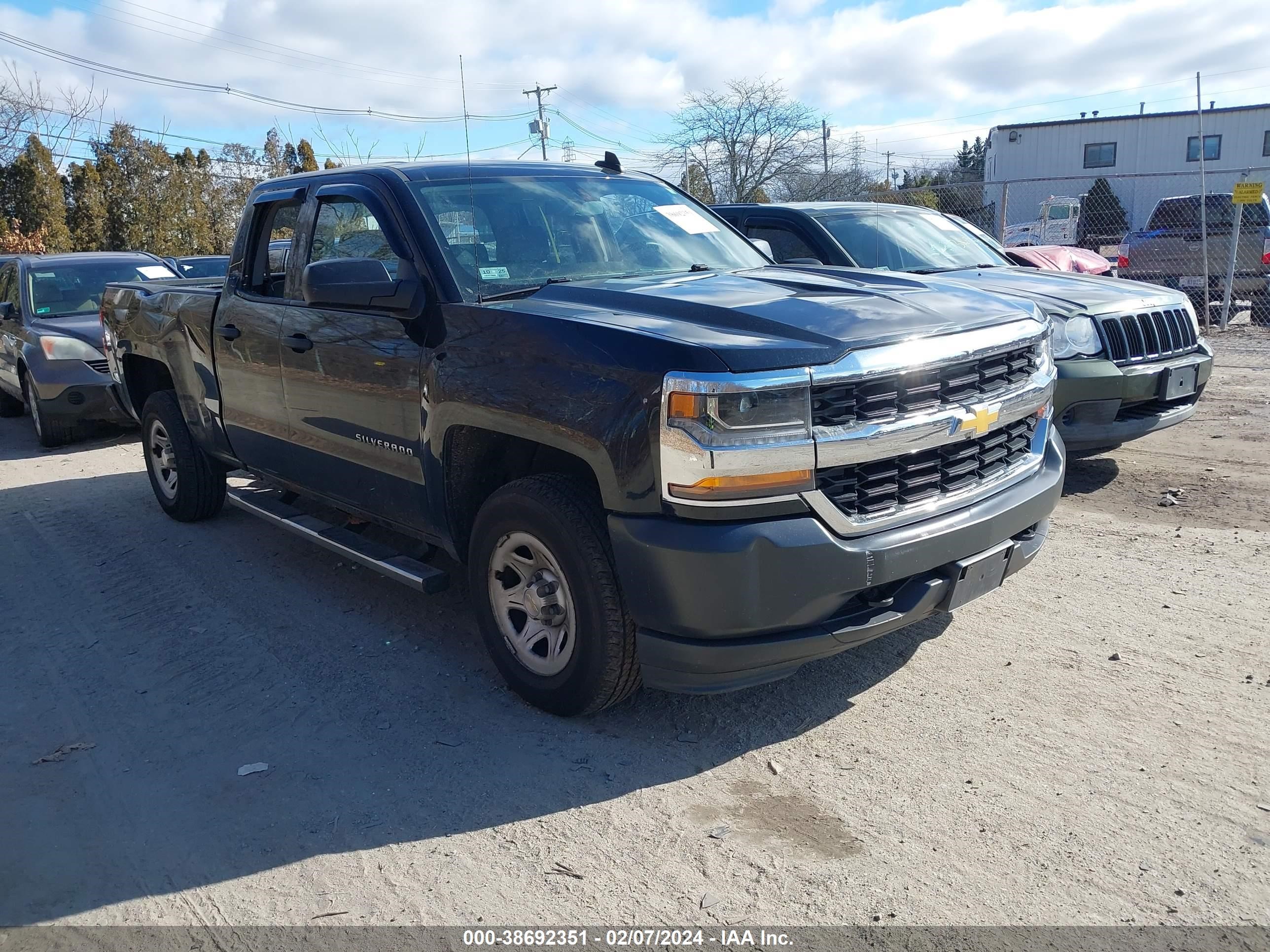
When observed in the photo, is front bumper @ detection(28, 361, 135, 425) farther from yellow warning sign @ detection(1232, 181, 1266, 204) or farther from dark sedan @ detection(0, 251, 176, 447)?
yellow warning sign @ detection(1232, 181, 1266, 204)

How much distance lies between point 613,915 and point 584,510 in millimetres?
1275

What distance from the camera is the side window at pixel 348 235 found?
14.3 feet

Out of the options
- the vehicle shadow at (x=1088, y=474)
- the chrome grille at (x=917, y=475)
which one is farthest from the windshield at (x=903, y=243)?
the chrome grille at (x=917, y=475)

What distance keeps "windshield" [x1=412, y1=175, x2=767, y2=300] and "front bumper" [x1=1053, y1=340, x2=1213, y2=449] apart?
7.47ft

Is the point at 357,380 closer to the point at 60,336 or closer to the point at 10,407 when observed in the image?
the point at 60,336

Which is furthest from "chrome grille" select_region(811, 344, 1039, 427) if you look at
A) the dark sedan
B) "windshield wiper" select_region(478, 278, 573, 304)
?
the dark sedan

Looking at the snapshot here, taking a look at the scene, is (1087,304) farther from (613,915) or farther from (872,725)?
(613,915)

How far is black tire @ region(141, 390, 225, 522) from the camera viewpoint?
6410mm

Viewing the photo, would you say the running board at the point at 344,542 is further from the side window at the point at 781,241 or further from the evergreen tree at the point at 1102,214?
the evergreen tree at the point at 1102,214

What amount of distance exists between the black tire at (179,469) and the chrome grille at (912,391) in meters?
4.61

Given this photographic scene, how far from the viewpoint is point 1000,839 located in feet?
9.73

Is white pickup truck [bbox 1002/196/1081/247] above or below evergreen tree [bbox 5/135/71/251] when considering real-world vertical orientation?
below

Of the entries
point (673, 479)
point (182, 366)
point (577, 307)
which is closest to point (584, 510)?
point (673, 479)

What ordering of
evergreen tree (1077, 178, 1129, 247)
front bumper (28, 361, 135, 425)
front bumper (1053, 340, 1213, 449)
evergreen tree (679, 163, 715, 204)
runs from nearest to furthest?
front bumper (1053, 340, 1213, 449) → front bumper (28, 361, 135, 425) → evergreen tree (679, 163, 715, 204) → evergreen tree (1077, 178, 1129, 247)
